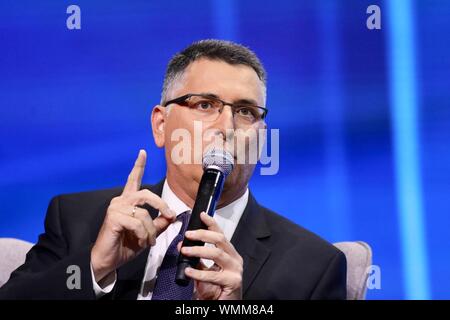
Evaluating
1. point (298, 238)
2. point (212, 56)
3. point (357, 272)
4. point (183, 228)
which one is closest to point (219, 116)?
point (212, 56)

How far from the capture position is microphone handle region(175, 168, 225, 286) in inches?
57.1

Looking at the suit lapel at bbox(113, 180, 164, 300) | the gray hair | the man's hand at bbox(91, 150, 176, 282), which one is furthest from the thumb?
the gray hair

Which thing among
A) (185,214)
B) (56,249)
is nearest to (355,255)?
(185,214)

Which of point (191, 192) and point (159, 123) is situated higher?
point (159, 123)

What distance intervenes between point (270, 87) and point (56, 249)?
2.98 feet

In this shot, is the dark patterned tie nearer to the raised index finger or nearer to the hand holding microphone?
the hand holding microphone

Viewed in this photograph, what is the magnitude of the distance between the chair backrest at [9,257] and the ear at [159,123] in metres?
0.58

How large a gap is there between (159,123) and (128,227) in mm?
586

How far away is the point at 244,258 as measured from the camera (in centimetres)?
189

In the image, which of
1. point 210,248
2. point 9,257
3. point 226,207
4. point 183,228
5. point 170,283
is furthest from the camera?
point 9,257

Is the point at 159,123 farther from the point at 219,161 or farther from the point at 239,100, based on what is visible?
the point at 219,161

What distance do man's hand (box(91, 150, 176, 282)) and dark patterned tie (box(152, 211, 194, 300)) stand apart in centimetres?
17

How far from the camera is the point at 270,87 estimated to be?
2301mm
